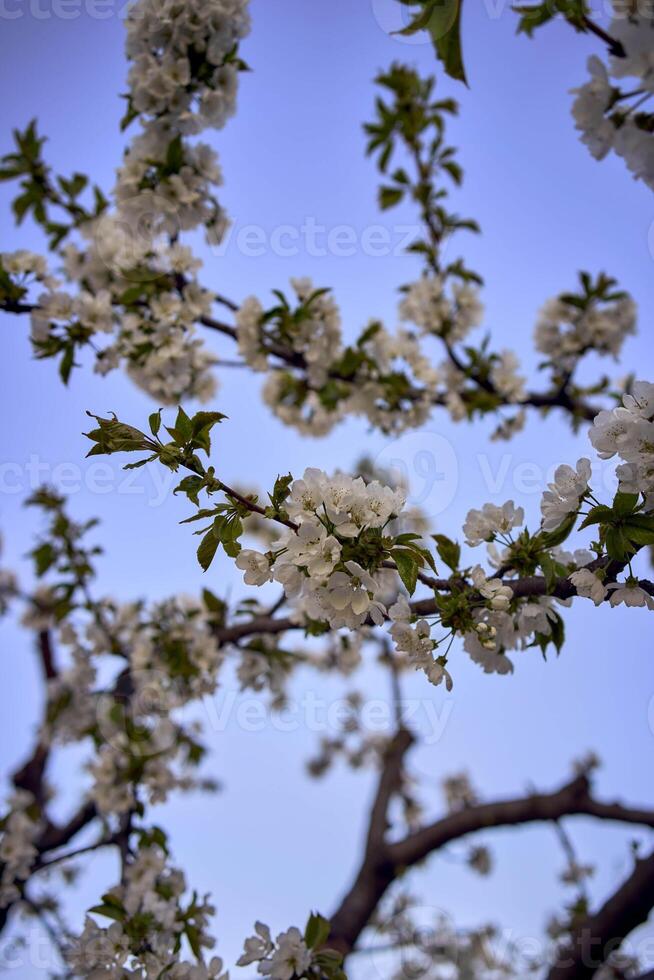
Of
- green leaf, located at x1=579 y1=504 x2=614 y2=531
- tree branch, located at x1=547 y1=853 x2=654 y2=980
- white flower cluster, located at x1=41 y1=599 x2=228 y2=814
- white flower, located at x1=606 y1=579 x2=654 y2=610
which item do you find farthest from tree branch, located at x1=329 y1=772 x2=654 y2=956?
green leaf, located at x1=579 y1=504 x2=614 y2=531

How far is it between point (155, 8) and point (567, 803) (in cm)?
405

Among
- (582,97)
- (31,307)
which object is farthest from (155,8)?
(582,97)

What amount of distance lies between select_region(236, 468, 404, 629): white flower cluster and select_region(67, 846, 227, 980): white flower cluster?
127cm

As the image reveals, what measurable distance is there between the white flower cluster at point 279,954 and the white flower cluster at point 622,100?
75.8 inches

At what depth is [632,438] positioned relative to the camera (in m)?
1.12

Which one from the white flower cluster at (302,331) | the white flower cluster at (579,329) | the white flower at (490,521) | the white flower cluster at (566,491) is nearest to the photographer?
the white flower cluster at (566,491)

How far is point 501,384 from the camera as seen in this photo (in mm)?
3367

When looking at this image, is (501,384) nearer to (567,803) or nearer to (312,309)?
(312,309)

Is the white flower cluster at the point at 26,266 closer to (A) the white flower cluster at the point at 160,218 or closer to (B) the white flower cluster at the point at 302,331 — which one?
(A) the white flower cluster at the point at 160,218

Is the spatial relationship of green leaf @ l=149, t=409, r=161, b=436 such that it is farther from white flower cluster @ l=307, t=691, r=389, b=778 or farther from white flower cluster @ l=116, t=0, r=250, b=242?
white flower cluster @ l=307, t=691, r=389, b=778

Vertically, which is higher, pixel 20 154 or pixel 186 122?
pixel 20 154

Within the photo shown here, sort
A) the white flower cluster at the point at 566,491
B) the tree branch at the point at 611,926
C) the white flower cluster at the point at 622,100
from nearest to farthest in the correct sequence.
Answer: the white flower cluster at the point at 622,100 → the white flower cluster at the point at 566,491 → the tree branch at the point at 611,926

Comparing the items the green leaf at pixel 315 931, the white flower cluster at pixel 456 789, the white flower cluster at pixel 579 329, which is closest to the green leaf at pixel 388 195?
the white flower cluster at pixel 579 329

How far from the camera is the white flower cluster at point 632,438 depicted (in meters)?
1.11
